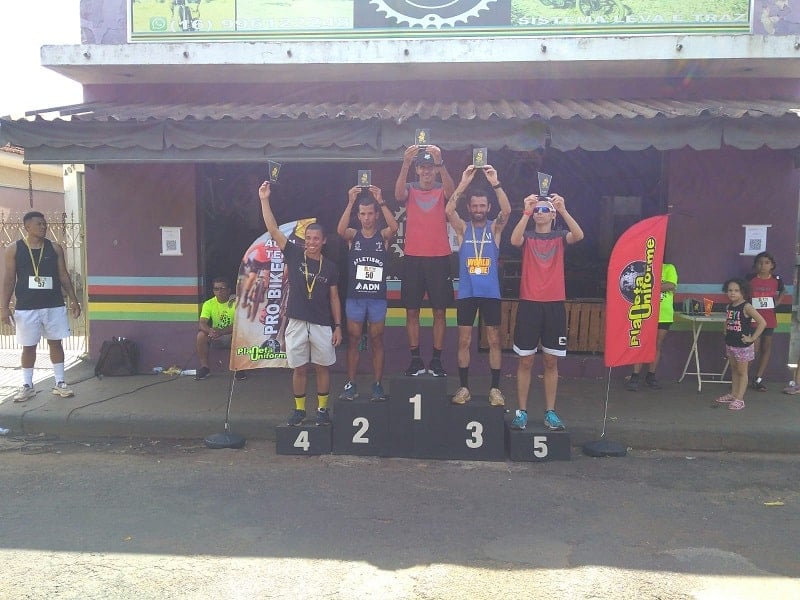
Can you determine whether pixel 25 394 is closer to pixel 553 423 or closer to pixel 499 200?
pixel 499 200

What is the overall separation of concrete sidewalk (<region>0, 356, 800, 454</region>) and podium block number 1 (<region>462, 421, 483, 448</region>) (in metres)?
0.99

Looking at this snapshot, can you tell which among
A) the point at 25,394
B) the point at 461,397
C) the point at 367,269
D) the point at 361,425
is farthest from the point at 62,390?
the point at 461,397

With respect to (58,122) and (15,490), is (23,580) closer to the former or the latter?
(15,490)

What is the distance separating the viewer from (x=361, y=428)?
5723 millimetres

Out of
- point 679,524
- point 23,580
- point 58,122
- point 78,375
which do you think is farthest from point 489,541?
point 78,375

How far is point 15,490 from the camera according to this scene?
16.2ft

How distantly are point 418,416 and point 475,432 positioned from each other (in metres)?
0.53

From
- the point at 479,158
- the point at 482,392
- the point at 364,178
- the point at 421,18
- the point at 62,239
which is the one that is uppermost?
the point at 421,18

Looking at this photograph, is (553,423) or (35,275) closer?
(553,423)

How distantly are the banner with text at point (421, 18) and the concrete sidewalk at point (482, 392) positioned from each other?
4436 millimetres

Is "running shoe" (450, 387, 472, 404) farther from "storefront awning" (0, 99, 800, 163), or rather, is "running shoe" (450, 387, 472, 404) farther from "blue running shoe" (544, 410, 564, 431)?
"storefront awning" (0, 99, 800, 163)

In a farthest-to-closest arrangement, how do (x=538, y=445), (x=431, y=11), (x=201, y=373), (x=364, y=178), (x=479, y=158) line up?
(x=201, y=373) < (x=431, y=11) < (x=364, y=178) < (x=538, y=445) < (x=479, y=158)

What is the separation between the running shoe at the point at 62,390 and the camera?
7.12m

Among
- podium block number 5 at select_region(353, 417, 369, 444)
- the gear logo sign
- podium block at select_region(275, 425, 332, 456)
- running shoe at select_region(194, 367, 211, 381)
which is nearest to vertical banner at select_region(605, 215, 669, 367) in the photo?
podium block number 5 at select_region(353, 417, 369, 444)
